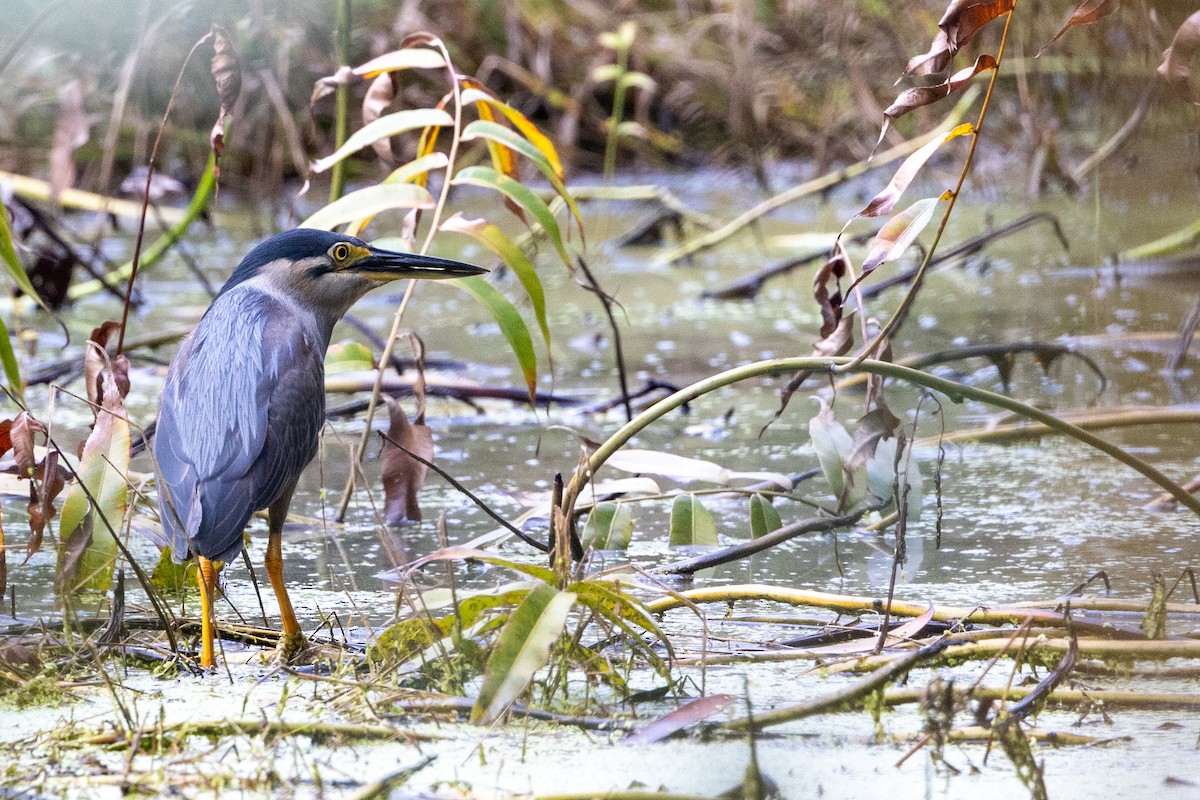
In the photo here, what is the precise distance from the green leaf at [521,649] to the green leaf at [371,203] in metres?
1.21

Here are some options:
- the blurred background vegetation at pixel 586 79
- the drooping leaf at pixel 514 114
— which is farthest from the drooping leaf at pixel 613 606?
the blurred background vegetation at pixel 586 79

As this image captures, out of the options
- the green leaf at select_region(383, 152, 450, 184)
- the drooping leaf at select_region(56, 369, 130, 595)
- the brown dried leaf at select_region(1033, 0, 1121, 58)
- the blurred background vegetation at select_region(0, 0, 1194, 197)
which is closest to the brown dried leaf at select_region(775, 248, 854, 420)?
the brown dried leaf at select_region(1033, 0, 1121, 58)

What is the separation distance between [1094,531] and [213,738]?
183 cm

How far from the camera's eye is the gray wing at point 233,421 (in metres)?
2.24

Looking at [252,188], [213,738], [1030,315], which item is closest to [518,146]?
[213,738]

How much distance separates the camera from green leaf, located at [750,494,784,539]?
2.58 metres

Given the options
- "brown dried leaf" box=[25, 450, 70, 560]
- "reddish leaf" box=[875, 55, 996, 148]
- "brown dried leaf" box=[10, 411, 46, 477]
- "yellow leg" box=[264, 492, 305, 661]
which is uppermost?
"reddish leaf" box=[875, 55, 996, 148]

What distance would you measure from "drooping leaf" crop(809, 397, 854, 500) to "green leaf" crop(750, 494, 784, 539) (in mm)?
124

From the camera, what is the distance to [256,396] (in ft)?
7.88

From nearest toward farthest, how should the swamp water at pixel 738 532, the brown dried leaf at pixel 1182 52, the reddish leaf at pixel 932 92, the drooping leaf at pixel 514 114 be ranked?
the swamp water at pixel 738 532 → the reddish leaf at pixel 932 92 → the brown dried leaf at pixel 1182 52 → the drooping leaf at pixel 514 114

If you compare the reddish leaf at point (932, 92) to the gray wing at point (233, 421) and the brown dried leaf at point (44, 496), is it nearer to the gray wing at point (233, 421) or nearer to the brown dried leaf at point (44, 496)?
the gray wing at point (233, 421)

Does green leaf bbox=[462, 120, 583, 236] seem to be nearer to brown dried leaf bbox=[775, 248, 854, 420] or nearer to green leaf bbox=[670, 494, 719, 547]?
brown dried leaf bbox=[775, 248, 854, 420]

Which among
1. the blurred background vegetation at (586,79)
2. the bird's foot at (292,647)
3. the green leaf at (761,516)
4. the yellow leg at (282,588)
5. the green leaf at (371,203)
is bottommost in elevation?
the bird's foot at (292,647)

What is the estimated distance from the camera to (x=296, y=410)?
245 centimetres
